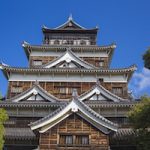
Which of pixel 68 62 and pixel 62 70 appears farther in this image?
pixel 68 62

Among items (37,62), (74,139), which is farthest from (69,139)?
(37,62)

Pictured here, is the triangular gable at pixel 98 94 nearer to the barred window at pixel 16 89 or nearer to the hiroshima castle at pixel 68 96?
the hiroshima castle at pixel 68 96

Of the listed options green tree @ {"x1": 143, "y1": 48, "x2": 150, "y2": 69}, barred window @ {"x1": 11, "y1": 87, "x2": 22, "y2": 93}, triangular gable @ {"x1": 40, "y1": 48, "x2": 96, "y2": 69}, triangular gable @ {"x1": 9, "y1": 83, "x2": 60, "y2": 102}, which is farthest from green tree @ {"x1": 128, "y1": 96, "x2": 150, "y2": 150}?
barred window @ {"x1": 11, "y1": 87, "x2": 22, "y2": 93}

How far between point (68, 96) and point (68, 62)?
3929mm

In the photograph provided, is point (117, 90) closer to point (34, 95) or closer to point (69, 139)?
point (34, 95)

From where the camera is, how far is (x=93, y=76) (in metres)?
29.3

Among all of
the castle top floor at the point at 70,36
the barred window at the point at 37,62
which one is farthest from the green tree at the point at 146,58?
the castle top floor at the point at 70,36

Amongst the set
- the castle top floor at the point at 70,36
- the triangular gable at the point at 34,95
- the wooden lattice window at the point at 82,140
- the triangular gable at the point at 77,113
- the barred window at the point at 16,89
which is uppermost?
the castle top floor at the point at 70,36

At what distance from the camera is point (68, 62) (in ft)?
101

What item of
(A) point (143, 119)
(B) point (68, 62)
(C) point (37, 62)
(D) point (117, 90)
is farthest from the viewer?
(C) point (37, 62)

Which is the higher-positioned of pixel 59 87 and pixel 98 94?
pixel 59 87

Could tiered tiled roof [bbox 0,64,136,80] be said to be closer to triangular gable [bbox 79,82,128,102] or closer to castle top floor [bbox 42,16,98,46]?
triangular gable [bbox 79,82,128,102]

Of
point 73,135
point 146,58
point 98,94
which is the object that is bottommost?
point 73,135

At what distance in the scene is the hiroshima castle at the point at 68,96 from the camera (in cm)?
1961
